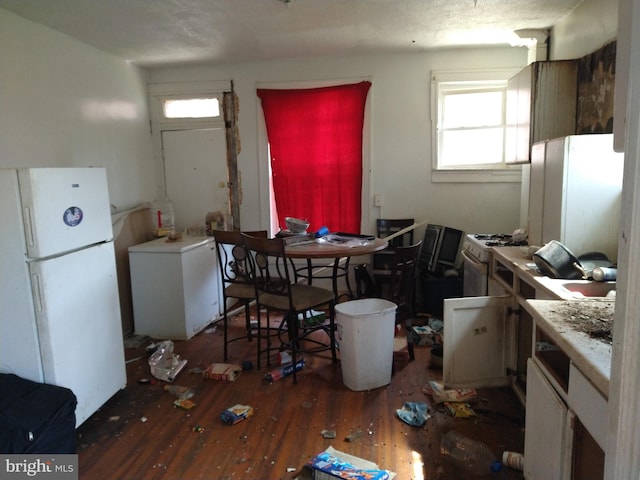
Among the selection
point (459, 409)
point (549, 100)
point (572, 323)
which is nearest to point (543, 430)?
point (572, 323)

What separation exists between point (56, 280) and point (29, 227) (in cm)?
29

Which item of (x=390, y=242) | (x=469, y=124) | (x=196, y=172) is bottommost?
(x=390, y=242)

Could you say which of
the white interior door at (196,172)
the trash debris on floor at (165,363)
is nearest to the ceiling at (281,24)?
the white interior door at (196,172)

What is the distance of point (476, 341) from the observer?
2.55 meters

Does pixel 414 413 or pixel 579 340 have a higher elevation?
pixel 579 340

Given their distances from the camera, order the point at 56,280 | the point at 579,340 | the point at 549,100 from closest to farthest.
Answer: the point at 579,340 < the point at 56,280 < the point at 549,100

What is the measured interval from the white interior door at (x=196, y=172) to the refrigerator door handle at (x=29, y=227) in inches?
98.7

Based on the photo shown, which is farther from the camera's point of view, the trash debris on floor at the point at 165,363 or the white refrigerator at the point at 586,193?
the trash debris on floor at the point at 165,363

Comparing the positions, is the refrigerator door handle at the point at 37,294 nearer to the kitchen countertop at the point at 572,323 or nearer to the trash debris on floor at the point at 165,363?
the trash debris on floor at the point at 165,363

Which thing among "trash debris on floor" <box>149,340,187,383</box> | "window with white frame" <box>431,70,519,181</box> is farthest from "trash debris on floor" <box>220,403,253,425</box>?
"window with white frame" <box>431,70,519,181</box>

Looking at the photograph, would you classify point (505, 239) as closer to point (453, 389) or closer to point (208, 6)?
point (453, 389)

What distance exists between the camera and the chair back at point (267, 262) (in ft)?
9.04

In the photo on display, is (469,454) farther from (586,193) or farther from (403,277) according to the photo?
(586,193)

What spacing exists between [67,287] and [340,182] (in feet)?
8.77
